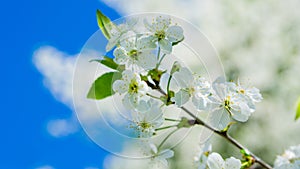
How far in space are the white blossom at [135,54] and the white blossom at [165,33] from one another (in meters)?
0.02

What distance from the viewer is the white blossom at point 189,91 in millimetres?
679

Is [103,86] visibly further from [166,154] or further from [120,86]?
[166,154]

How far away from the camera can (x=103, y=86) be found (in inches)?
29.4

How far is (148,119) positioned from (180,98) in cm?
6

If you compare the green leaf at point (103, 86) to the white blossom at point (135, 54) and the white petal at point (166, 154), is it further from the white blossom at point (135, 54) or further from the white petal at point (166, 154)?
the white petal at point (166, 154)

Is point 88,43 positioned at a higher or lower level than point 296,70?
lower

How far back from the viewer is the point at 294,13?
5.80 meters

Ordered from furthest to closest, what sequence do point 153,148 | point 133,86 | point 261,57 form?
point 261,57 < point 153,148 < point 133,86

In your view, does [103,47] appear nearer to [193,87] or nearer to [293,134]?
[193,87]

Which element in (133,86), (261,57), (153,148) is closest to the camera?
(133,86)

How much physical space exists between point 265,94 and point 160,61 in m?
4.63

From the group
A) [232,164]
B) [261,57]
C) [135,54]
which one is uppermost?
[261,57]

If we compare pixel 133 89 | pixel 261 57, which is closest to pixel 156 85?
pixel 133 89

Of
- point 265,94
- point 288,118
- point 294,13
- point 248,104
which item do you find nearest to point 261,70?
point 265,94
